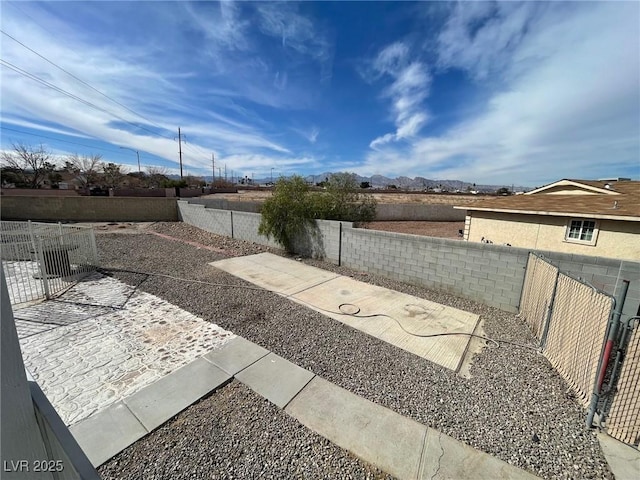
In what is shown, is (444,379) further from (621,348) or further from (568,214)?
(568,214)

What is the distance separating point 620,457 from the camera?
2.62 metres

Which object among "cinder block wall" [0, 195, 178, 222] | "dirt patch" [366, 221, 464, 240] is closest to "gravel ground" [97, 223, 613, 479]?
"dirt patch" [366, 221, 464, 240]

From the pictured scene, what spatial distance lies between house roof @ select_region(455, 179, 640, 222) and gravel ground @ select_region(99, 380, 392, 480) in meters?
12.0

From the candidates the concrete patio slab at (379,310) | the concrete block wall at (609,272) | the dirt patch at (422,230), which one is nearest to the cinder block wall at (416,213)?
the dirt patch at (422,230)

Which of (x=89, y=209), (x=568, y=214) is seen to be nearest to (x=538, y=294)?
(x=568, y=214)

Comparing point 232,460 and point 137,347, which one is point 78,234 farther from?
point 232,460

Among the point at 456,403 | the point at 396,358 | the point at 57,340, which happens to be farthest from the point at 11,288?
the point at 456,403

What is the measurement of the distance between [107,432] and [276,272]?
574 centimetres

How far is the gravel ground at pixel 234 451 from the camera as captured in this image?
244 centimetres

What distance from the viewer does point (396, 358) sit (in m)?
4.20

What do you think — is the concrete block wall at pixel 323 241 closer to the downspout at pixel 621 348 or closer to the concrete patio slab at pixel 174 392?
the concrete patio slab at pixel 174 392

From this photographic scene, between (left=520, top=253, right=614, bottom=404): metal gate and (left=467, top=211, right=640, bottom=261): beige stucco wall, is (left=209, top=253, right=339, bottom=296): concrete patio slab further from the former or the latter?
(left=467, top=211, right=640, bottom=261): beige stucco wall

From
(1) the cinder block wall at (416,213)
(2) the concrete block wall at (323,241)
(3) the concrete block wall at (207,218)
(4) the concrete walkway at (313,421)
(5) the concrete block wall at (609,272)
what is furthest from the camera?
(1) the cinder block wall at (416,213)

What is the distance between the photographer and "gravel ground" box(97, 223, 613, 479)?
8.94ft
